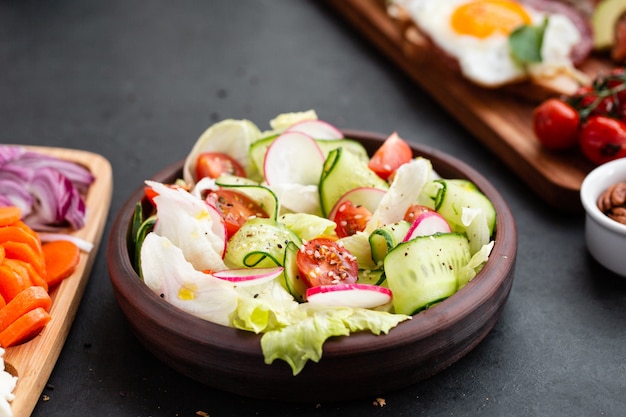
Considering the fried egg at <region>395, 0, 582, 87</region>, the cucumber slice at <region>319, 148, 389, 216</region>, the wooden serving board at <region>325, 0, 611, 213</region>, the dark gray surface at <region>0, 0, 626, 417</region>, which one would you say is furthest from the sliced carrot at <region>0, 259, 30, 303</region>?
the fried egg at <region>395, 0, 582, 87</region>

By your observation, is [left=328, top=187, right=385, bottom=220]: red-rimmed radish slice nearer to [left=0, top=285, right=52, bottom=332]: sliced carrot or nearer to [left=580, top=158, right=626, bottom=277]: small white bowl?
[left=580, top=158, right=626, bottom=277]: small white bowl

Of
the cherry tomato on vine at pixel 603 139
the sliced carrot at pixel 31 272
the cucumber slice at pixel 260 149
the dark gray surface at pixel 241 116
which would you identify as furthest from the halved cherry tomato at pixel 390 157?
the sliced carrot at pixel 31 272

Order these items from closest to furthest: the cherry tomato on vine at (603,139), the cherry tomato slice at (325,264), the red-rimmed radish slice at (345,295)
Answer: the red-rimmed radish slice at (345,295) < the cherry tomato slice at (325,264) < the cherry tomato on vine at (603,139)

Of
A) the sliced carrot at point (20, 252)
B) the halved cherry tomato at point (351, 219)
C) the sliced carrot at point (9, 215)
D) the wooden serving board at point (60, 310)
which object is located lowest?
the wooden serving board at point (60, 310)

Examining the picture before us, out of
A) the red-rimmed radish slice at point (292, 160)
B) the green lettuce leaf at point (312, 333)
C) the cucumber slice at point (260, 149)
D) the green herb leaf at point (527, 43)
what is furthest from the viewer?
the green herb leaf at point (527, 43)

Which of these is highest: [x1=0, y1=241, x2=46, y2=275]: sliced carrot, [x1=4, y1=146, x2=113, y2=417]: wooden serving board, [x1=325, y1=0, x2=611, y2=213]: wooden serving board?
[x1=0, y1=241, x2=46, y2=275]: sliced carrot

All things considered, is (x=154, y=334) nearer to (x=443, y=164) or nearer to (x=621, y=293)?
(x=443, y=164)

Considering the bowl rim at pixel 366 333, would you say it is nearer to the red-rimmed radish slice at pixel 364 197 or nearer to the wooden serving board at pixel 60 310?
the wooden serving board at pixel 60 310
